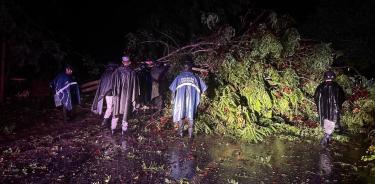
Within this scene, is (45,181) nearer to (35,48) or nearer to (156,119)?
(156,119)

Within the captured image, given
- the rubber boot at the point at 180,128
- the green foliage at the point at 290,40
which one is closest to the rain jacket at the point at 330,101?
the green foliage at the point at 290,40

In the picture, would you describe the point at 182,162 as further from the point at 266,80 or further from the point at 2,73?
the point at 2,73

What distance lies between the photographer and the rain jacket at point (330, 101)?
10.1m

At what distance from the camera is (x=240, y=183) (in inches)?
274

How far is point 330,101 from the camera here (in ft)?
33.3

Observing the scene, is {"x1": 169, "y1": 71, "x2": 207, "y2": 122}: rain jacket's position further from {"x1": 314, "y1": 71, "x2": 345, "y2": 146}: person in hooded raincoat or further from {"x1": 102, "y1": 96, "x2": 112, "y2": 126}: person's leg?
{"x1": 314, "y1": 71, "x2": 345, "y2": 146}: person in hooded raincoat

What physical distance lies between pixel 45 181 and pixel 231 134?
5.38m

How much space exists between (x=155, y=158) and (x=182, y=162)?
601mm

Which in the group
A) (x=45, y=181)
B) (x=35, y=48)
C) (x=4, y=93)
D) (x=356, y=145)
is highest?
(x=35, y=48)

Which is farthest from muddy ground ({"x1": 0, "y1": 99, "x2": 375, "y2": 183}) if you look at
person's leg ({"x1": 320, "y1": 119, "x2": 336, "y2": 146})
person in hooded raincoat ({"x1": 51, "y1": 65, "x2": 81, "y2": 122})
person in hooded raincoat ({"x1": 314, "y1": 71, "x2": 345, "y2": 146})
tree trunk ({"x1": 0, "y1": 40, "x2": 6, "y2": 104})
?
tree trunk ({"x1": 0, "y1": 40, "x2": 6, "y2": 104})

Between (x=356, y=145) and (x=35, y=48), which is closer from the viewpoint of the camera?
(x=356, y=145)

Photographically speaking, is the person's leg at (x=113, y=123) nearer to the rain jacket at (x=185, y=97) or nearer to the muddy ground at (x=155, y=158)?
the muddy ground at (x=155, y=158)

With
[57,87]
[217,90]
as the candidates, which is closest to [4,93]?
[57,87]

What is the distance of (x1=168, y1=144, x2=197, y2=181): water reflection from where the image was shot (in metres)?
7.34
